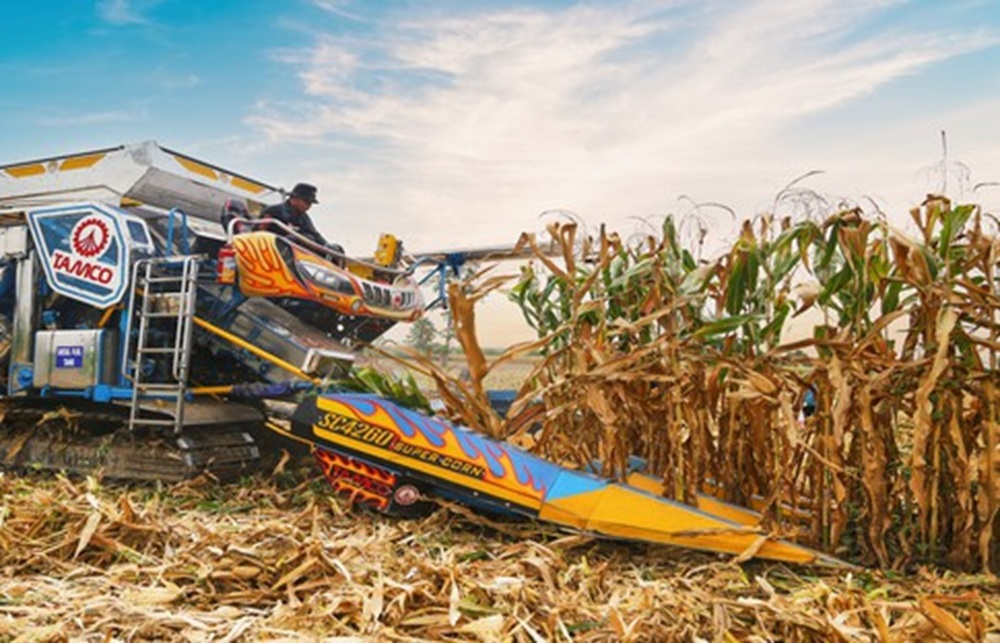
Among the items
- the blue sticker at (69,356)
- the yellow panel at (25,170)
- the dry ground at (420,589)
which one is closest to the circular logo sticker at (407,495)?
the dry ground at (420,589)

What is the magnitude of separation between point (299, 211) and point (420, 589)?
5932 mm

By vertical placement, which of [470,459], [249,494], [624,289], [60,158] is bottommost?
[249,494]

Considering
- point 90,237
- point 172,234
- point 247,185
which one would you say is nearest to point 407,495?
point 172,234

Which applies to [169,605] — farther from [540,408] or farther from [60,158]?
[60,158]

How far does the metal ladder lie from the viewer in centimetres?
660

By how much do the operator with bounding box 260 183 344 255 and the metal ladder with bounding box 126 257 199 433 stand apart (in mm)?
1598

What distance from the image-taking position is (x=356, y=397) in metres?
5.08

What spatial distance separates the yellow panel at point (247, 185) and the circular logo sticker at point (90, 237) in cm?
220

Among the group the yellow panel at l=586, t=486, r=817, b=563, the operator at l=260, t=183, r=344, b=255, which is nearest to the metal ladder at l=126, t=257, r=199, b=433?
the operator at l=260, t=183, r=344, b=255

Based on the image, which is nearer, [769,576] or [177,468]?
[769,576]

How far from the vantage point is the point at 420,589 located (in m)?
3.43

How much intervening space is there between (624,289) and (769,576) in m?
1.79

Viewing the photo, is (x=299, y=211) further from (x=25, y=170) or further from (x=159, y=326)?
(x=25, y=170)

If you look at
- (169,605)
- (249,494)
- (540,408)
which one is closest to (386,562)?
(169,605)
